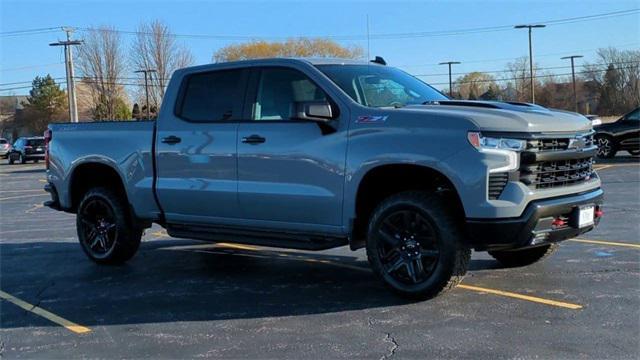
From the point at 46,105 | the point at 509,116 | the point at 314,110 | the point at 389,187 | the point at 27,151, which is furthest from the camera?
the point at 46,105

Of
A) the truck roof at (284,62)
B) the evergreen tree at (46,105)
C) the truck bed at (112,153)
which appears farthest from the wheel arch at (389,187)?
the evergreen tree at (46,105)

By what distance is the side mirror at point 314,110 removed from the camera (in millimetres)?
5609

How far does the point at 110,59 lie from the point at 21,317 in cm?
6275

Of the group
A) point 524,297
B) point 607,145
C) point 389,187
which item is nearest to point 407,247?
point 389,187

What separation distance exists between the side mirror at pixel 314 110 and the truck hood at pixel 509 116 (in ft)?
2.08

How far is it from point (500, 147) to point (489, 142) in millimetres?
90

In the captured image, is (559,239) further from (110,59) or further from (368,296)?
(110,59)

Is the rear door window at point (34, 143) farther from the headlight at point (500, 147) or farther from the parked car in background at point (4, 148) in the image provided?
the headlight at point (500, 147)

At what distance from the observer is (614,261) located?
6797 millimetres

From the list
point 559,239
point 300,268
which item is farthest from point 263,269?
point 559,239

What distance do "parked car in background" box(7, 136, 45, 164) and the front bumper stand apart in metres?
42.9

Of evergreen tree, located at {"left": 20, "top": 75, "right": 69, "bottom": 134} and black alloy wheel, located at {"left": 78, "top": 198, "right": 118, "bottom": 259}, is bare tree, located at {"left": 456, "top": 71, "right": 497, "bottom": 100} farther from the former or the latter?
black alloy wheel, located at {"left": 78, "top": 198, "right": 118, "bottom": 259}

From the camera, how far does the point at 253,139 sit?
619cm

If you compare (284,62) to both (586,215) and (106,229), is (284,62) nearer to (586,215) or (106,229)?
(586,215)
